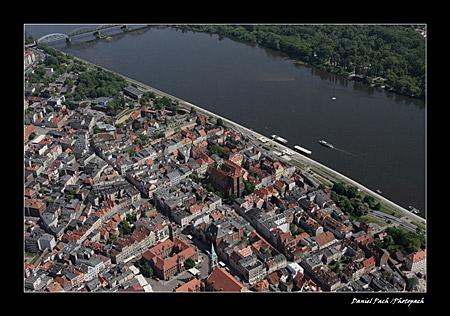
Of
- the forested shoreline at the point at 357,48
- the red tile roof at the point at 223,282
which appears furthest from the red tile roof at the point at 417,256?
the forested shoreline at the point at 357,48

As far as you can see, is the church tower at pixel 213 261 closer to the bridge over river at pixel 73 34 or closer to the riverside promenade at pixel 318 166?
the riverside promenade at pixel 318 166

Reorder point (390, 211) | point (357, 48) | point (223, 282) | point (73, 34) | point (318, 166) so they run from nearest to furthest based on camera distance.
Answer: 1. point (223, 282)
2. point (390, 211)
3. point (318, 166)
4. point (357, 48)
5. point (73, 34)

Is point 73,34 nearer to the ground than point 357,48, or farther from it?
farther from it

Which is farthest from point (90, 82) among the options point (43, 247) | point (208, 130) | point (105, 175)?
point (43, 247)

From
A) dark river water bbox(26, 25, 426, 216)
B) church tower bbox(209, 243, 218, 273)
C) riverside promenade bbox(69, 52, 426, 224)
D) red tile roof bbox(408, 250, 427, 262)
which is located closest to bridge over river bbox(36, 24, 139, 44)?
dark river water bbox(26, 25, 426, 216)

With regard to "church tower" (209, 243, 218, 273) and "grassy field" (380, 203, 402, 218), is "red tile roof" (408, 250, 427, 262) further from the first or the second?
"church tower" (209, 243, 218, 273)

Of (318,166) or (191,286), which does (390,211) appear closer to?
(318,166)

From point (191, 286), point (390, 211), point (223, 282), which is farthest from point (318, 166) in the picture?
point (191, 286)
